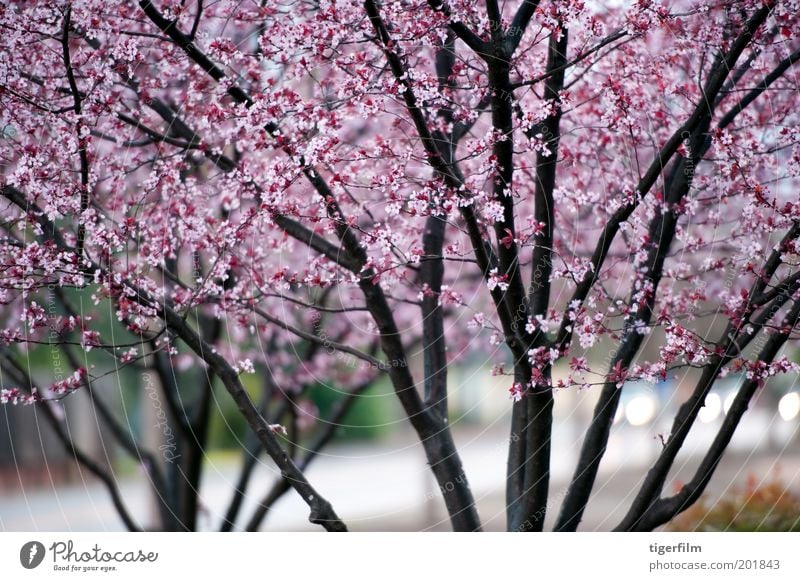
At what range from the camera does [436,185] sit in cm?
270

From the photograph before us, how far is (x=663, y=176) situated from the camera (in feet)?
10.5

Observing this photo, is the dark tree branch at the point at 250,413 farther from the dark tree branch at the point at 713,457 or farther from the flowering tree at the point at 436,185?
the dark tree branch at the point at 713,457

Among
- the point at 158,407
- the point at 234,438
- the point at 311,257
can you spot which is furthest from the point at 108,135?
the point at 234,438

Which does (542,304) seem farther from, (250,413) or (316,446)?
(316,446)

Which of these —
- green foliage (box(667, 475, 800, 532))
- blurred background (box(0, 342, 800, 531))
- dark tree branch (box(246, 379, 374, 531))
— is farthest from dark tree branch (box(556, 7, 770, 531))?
dark tree branch (box(246, 379, 374, 531))
